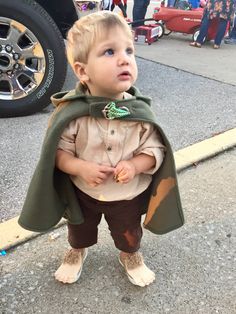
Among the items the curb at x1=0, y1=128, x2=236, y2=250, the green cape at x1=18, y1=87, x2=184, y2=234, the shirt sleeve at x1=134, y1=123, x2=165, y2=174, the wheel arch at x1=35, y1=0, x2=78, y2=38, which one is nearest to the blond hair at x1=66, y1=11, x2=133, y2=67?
the green cape at x1=18, y1=87, x2=184, y2=234

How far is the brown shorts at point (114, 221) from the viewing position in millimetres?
1805

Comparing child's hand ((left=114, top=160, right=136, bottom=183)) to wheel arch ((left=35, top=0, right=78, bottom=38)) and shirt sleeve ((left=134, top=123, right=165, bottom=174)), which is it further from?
wheel arch ((left=35, top=0, right=78, bottom=38))

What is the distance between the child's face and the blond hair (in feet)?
0.05

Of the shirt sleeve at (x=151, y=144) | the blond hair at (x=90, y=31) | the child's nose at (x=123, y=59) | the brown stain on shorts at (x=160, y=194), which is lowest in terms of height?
the brown stain on shorts at (x=160, y=194)

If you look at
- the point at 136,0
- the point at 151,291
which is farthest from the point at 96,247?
the point at 136,0

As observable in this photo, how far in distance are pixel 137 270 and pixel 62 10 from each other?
2.75 meters

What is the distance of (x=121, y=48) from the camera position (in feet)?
4.79

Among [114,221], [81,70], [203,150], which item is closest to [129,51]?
[81,70]

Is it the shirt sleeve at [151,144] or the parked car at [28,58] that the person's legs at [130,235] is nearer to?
the shirt sleeve at [151,144]

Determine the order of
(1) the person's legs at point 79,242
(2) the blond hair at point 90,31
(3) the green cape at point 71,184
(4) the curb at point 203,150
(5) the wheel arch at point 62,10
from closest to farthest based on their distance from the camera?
(2) the blond hair at point 90,31, (3) the green cape at point 71,184, (1) the person's legs at point 79,242, (4) the curb at point 203,150, (5) the wheel arch at point 62,10

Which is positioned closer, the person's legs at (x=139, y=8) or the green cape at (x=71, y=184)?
the green cape at (x=71, y=184)

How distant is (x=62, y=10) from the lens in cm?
396

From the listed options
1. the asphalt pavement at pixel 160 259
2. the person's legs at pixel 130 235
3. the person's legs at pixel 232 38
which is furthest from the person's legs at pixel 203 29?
A: the person's legs at pixel 130 235

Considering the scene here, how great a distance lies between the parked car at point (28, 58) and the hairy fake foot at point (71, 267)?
5.92 feet
